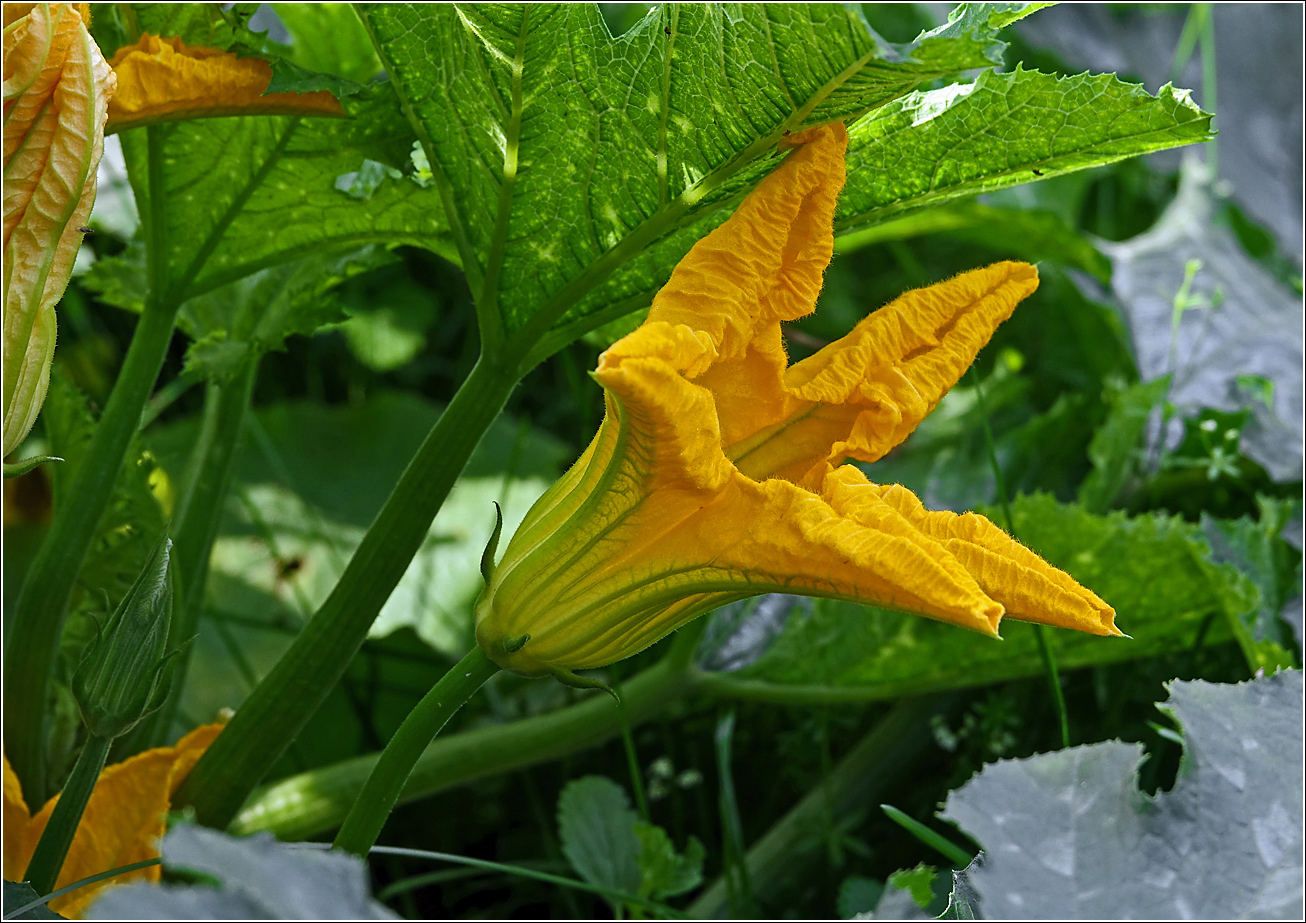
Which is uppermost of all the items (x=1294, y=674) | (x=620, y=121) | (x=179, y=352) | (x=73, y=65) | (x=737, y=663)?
(x=73, y=65)

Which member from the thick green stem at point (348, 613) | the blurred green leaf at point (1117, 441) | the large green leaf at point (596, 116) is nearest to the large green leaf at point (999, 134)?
the large green leaf at point (596, 116)

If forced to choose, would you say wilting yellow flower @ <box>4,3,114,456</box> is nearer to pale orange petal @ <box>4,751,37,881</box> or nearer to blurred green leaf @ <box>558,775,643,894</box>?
pale orange petal @ <box>4,751,37,881</box>

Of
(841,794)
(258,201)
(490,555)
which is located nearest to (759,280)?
(490,555)

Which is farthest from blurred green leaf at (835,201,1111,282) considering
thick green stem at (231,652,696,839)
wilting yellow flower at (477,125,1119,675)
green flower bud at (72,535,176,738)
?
green flower bud at (72,535,176,738)

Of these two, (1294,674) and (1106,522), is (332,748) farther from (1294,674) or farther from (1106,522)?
(1294,674)

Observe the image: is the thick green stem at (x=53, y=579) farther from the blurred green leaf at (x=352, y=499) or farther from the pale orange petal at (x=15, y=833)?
the blurred green leaf at (x=352, y=499)

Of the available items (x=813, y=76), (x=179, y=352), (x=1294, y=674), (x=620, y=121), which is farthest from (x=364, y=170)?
(x=179, y=352)

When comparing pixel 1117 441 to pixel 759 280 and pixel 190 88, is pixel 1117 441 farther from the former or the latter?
pixel 190 88
